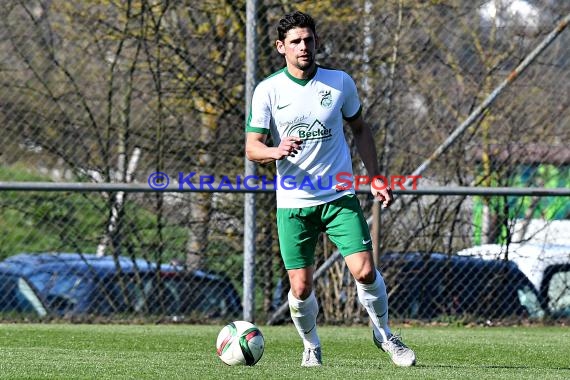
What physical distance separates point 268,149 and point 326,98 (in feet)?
1.79

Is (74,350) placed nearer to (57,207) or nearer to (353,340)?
(353,340)

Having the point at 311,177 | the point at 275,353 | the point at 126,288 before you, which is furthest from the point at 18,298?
the point at 311,177

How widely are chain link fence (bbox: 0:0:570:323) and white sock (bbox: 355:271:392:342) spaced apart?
12.0 ft

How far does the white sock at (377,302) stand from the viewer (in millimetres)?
6281

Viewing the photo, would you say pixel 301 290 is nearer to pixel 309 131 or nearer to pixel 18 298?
pixel 309 131

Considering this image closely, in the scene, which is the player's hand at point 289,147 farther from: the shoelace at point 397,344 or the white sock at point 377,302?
the shoelace at point 397,344

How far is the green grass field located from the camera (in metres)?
5.57

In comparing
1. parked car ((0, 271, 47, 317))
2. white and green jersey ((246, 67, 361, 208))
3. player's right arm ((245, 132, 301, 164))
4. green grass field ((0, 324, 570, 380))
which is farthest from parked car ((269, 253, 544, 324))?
player's right arm ((245, 132, 301, 164))

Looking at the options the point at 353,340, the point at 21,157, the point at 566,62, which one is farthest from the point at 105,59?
the point at 566,62

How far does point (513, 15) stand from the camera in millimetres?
9922

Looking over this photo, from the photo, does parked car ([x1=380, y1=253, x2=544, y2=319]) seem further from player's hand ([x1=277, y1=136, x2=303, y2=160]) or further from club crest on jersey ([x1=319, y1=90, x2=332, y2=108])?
player's hand ([x1=277, y1=136, x2=303, y2=160])

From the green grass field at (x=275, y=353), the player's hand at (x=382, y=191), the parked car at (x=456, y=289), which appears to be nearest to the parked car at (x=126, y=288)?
the green grass field at (x=275, y=353)

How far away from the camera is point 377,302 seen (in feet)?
20.6

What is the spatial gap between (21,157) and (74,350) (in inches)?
138
